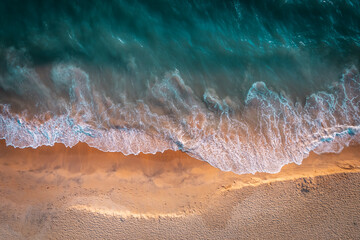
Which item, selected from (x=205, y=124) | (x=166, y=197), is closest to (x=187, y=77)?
(x=205, y=124)

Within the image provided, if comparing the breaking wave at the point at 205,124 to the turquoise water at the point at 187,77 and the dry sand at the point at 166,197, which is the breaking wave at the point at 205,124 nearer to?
the turquoise water at the point at 187,77

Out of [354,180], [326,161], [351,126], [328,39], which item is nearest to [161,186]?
[326,161]

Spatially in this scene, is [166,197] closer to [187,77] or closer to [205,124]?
[205,124]

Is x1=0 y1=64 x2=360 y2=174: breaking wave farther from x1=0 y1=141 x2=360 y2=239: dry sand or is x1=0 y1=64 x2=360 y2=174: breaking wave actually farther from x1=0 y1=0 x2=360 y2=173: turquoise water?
x1=0 y1=141 x2=360 y2=239: dry sand

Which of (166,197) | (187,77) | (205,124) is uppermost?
(187,77)

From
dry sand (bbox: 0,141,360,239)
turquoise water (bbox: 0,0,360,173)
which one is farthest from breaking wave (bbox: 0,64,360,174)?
dry sand (bbox: 0,141,360,239)
